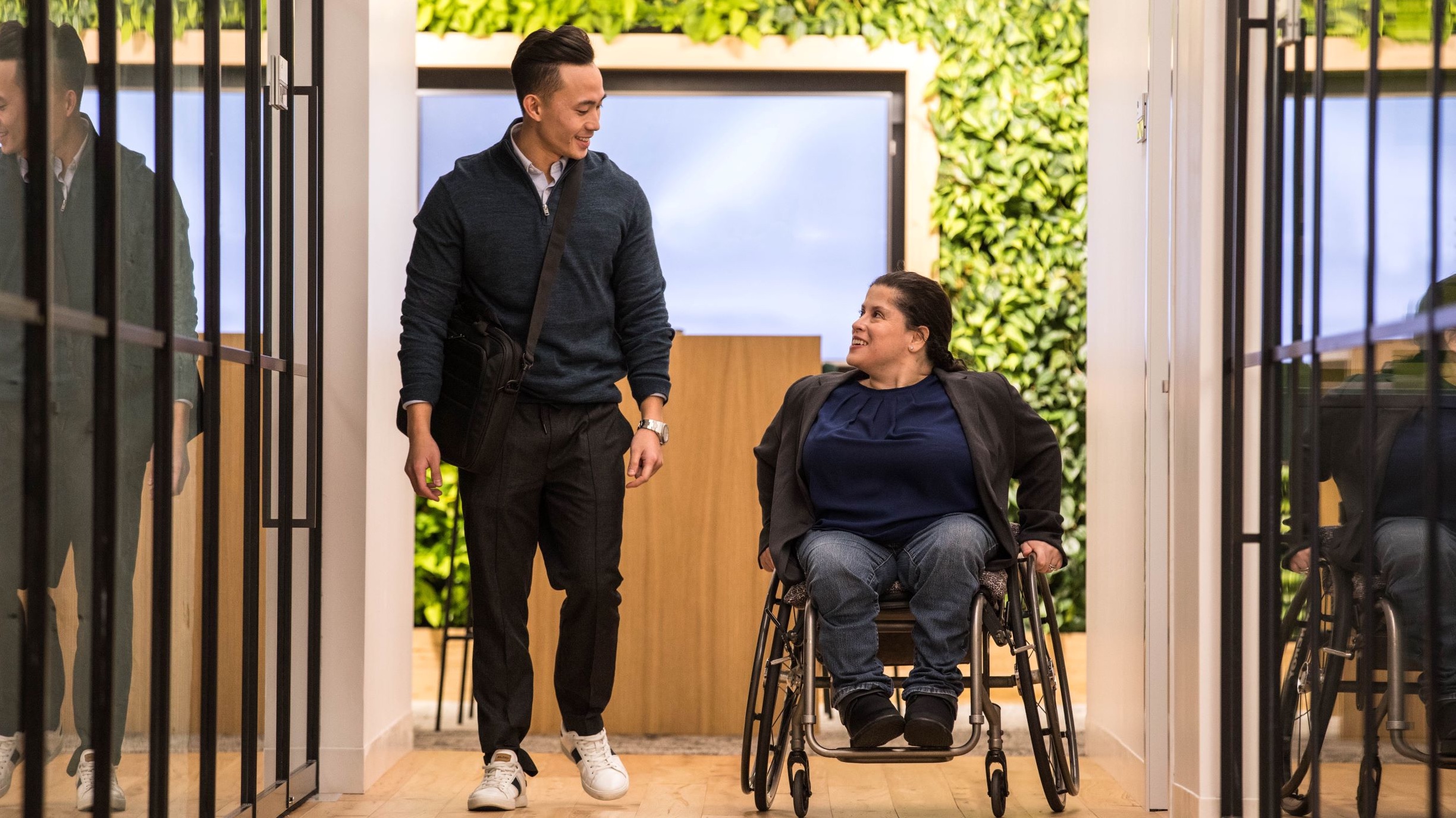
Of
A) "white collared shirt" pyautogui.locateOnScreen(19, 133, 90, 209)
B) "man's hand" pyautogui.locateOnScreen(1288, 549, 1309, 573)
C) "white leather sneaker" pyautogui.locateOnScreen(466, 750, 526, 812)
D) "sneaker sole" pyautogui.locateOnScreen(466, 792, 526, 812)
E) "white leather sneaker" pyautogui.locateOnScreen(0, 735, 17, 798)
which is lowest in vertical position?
"sneaker sole" pyautogui.locateOnScreen(466, 792, 526, 812)

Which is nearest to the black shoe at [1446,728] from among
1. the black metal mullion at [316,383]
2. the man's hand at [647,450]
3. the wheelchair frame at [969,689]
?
the wheelchair frame at [969,689]

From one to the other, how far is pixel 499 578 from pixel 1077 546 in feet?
8.00

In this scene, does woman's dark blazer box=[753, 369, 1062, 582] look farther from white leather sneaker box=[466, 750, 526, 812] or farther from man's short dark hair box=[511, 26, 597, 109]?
man's short dark hair box=[511, 26, 597, 109]

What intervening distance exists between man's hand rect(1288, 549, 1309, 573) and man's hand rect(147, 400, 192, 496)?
1745 mm

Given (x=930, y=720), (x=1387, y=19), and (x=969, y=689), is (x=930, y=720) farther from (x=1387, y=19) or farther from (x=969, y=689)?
(x=1387, y=19)

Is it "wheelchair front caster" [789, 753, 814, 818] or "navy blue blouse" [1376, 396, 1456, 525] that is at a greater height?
"navy blue blouse" [1376, 396, 1456, 525]

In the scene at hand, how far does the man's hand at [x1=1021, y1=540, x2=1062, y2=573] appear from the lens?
2.54 metres

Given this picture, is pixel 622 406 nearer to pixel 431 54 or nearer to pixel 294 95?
pixel 294 95

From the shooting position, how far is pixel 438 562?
4.53 metres

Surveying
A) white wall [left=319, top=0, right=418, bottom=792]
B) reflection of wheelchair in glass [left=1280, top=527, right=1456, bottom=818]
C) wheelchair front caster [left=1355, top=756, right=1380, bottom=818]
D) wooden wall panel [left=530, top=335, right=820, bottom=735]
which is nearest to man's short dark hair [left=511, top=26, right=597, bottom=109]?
white wall [left=319, top=0, right=418, bottom=792]

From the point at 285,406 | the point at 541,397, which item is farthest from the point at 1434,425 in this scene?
the point at 285,406

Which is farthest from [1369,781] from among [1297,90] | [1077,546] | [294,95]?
[1077,546]

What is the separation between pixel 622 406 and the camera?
11.3 ft

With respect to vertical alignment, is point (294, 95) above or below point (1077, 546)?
above
